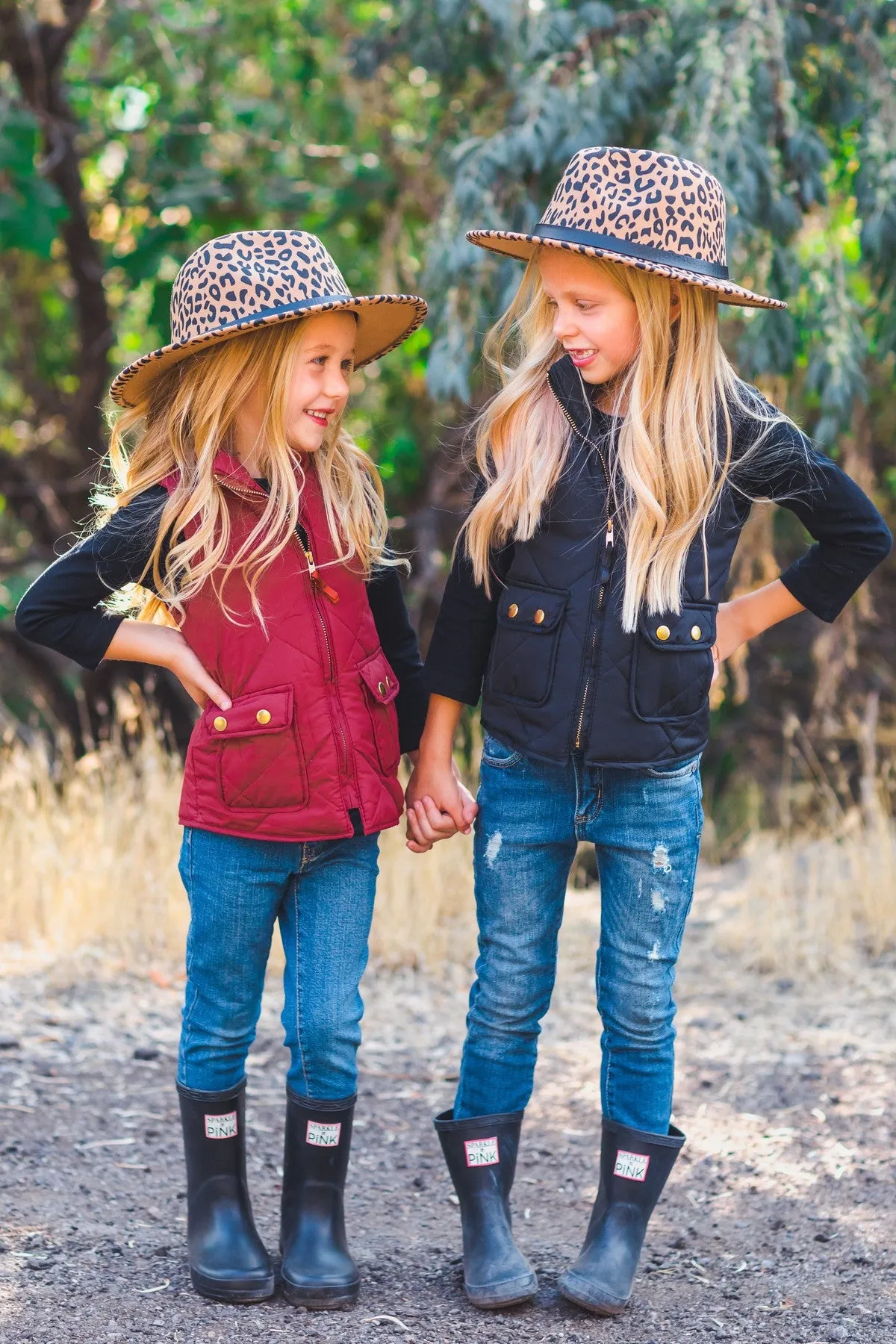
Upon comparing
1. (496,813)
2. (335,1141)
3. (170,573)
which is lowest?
(335,1141)

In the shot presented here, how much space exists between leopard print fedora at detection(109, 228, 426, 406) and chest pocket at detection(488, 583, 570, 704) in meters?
0.53

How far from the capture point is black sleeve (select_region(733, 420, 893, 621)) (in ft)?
7.32

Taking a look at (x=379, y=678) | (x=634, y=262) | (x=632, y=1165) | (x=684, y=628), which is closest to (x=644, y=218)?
(x=634, y=262)

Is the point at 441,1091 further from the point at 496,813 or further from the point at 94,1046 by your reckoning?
the point at 496,813

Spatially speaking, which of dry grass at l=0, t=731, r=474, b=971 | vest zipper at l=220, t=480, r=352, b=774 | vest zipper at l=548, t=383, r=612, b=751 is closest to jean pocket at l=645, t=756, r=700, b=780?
vest zipper at l=548, t=383, r=612, b=751

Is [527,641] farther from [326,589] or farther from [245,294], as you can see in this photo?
[245,294]

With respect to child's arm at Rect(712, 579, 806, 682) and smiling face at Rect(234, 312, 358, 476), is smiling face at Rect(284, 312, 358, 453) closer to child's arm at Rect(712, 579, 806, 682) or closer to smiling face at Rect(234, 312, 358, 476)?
smiling face at Rect(234, 312, 358, 476)

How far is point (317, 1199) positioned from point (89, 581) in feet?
3.50

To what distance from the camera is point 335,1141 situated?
91.3 inches

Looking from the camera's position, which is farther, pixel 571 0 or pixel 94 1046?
pixel 571 0

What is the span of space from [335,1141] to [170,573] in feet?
3.15

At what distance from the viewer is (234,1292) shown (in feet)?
7.45

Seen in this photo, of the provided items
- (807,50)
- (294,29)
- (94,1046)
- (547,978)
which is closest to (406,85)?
(294,29)

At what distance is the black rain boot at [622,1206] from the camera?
7.40ft
